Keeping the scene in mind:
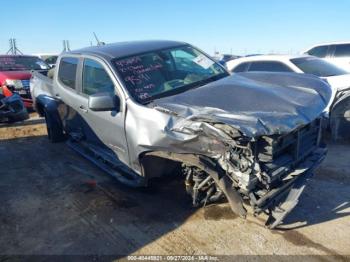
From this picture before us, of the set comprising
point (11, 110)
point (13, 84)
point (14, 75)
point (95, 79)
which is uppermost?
point (95, 79)

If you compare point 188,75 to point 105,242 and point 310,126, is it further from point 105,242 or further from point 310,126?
point 105,242

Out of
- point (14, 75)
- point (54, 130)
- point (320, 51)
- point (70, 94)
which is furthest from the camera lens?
point (320, 51)

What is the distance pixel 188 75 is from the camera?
4.39 metres

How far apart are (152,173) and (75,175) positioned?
1950 mm

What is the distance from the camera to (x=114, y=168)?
176 inches

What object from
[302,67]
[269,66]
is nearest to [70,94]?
[269,66]

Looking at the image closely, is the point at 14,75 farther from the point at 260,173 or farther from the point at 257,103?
the point at 260,173

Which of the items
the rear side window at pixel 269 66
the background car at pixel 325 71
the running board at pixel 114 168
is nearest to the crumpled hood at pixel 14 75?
the running board at pixel 114 168

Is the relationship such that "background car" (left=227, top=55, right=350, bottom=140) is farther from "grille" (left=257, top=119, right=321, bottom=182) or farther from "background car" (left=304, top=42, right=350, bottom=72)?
"background car" (left=304, top=42, right=350, bottom=72)

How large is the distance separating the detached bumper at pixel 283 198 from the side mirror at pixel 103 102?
1890 millimetres

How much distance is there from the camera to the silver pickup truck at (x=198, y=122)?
9.97ft

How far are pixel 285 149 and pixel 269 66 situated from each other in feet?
14.6

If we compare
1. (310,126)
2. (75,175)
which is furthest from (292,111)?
(75,175)

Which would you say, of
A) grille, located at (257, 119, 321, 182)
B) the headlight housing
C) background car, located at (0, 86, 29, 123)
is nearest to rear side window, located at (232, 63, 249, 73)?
grille, located at (257, 119, 321, 182)
